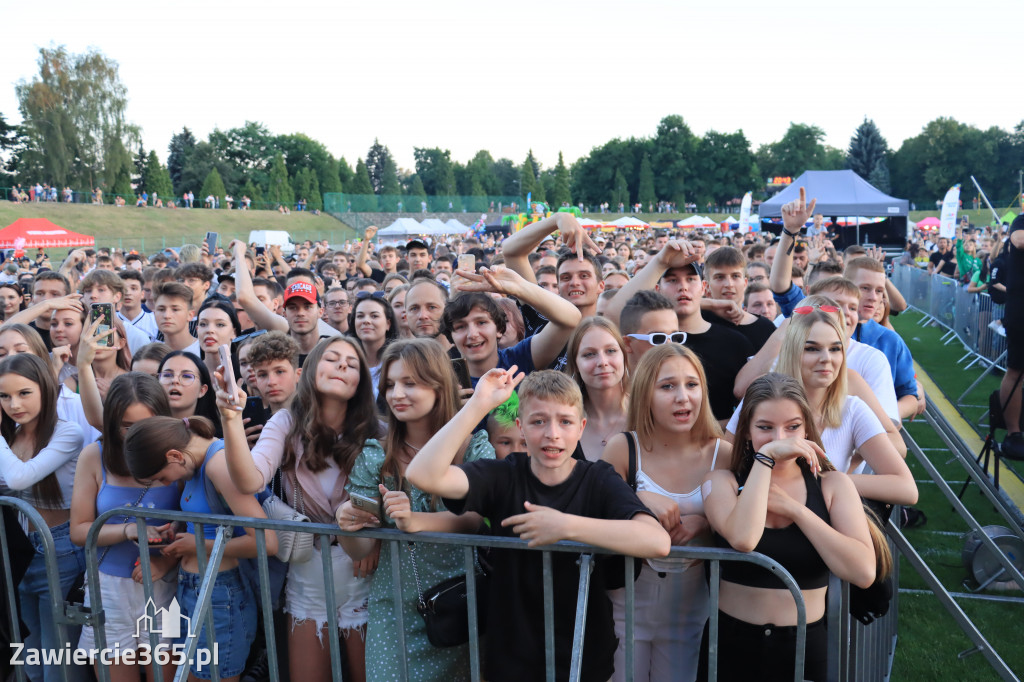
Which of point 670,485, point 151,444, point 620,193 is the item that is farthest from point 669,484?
point 620,193

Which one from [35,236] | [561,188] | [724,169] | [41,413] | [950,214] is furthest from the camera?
[724,169]

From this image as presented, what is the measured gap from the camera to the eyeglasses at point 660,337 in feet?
11.5

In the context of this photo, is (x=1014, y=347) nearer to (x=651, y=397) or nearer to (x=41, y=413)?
(x=651, y=397)

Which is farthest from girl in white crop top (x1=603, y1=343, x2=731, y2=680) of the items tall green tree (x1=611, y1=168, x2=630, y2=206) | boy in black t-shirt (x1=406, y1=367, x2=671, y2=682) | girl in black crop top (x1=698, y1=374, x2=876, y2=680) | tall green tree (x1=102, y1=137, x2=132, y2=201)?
tall green tree (x1=611, y1=168, x2=630, y2=206)

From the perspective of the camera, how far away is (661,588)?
275cm

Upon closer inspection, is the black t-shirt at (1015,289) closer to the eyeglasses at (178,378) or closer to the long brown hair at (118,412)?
the eyeglasses at (178,378)

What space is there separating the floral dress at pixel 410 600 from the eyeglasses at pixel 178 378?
5.05ft

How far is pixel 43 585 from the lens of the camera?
12.1 feet

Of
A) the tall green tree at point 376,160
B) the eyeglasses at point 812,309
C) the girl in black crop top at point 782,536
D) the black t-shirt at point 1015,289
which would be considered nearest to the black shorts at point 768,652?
the girl in black crop top at point 782,536

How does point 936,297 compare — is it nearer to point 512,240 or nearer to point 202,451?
point 512,240

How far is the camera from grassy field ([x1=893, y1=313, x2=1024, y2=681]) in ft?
13.7

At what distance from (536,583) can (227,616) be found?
145 centimetres

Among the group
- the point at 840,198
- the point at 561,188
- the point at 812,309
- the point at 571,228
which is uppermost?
the point at 561,188

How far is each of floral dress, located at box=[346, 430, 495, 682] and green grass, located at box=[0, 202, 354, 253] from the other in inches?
1474
